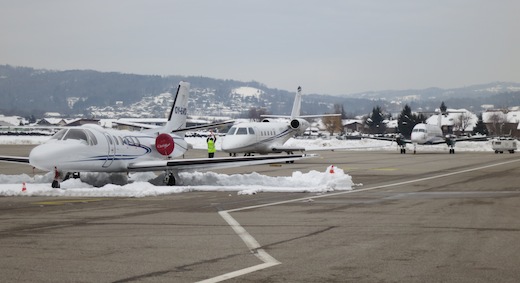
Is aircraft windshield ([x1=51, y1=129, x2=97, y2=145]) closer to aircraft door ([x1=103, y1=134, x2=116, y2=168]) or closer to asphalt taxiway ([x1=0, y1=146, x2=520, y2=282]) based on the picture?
aircraft door ([x1=103, y1=134, x2=116, y2=168])

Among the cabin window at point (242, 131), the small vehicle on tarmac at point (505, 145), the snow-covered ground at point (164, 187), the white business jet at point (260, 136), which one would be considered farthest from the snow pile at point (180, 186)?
the small vehicle on tarmac at point (505, 145)

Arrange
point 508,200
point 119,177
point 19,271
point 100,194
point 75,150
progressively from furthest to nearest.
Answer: point 119,177 < point 75,150 < point 100,194 < point 508,200 < point 19,271

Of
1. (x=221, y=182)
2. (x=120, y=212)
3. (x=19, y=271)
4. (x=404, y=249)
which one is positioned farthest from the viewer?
(x=221, y=182)

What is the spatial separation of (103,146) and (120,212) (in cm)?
796

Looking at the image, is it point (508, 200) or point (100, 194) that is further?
point (100, 194)

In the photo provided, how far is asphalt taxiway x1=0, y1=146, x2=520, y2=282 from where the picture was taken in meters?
7.72

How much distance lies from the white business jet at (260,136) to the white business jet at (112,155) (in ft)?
54.1

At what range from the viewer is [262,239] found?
1042 centimetres

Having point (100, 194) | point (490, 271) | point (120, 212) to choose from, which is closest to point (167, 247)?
point (490, 271)

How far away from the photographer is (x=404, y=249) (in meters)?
9.39

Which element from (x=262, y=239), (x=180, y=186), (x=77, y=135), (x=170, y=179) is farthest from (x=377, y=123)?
(x=262, y=239)

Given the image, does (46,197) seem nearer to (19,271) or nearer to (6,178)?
(6,178)

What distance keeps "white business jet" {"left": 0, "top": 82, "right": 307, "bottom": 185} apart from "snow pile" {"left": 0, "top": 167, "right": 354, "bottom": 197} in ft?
2.18

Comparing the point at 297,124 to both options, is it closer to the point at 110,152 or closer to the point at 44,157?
the point at 110,152
